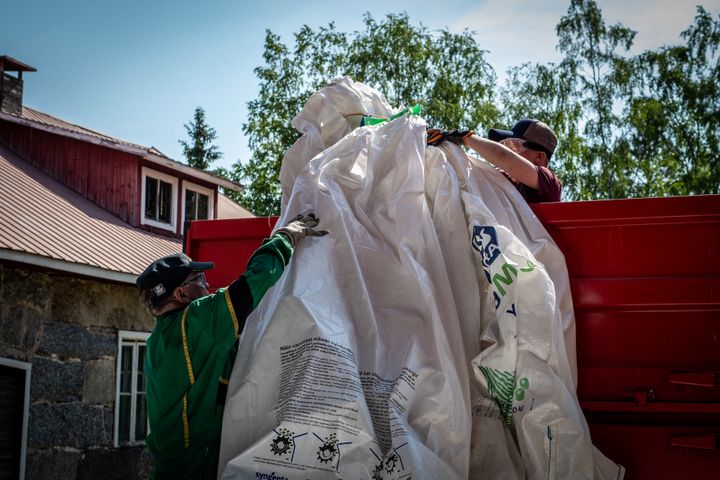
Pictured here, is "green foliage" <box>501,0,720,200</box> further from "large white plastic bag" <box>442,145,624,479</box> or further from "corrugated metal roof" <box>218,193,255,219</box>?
"large white plastic bag" <box>442,145,624,479</box>

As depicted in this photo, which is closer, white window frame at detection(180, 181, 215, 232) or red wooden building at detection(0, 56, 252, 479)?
red wooden building at detection(0, 56, 252, 479)

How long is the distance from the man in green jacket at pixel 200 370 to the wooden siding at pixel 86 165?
9841 millimetres

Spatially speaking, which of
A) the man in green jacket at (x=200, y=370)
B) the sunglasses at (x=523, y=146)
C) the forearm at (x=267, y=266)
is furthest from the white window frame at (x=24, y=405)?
the forearm at (x=267, y=266)

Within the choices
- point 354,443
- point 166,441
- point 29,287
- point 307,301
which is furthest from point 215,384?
point 29,287

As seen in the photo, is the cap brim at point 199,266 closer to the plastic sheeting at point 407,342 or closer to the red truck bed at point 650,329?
the plastic sheeting at point 407,342

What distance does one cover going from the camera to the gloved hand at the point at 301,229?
2891 mm

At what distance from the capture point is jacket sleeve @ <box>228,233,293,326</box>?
278 centimetres

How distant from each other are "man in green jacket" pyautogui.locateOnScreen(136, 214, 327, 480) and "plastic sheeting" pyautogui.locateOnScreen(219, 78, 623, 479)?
0.08 m

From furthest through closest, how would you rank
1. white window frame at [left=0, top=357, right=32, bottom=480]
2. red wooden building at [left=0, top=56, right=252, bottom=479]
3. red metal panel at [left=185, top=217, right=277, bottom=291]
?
1. red wooden building at [left=0, top=56, right=252, bottom=479]
2. white window frame at [left=0, top=357, right=32, bottom=480]
3. red metal panel at [left=185, top=217, right=277, bottom=291]

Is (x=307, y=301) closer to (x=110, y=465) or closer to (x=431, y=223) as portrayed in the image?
(x=431, y=223)

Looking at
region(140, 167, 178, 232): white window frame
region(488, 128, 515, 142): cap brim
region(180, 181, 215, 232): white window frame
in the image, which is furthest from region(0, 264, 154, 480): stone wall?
region(488, 128, 515, 142): cap brim

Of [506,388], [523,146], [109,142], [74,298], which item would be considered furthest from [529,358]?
[109,142]

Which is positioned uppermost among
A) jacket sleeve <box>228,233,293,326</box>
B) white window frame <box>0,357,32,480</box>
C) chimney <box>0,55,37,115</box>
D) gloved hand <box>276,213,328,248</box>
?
chimney <box>0,55,37,115</box>

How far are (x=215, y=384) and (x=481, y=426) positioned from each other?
0.97 m
